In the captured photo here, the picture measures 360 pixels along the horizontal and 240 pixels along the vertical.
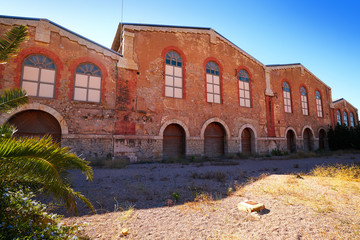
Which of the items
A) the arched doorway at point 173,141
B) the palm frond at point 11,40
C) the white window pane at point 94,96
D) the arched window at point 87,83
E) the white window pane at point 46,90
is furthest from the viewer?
the arched doorway at point 173,141

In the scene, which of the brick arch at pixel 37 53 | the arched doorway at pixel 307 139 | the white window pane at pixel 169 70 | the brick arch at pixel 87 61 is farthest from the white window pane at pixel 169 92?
the arched doorway at pixel 307 139

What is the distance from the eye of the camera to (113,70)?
9891 mm

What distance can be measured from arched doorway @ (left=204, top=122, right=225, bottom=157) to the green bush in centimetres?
1048

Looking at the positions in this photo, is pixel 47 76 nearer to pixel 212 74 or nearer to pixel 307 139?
pixel 212 74

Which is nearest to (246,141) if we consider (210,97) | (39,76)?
(210,97)

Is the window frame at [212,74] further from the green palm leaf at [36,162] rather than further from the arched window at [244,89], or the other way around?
the green palm leaf at [36,162]

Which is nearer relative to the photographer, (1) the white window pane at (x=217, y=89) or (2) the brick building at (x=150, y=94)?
(2) the brick building at (x=150, y=94)

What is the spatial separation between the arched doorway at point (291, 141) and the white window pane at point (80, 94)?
663 inches

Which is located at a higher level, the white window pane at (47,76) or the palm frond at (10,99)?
the white window pane at (47,76)

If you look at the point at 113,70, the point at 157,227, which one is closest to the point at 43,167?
the point at 157,227

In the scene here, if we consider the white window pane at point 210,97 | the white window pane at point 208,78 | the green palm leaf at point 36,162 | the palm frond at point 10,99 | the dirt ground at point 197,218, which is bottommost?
the dirt ground at point 197,218

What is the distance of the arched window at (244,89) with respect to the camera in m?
14.0

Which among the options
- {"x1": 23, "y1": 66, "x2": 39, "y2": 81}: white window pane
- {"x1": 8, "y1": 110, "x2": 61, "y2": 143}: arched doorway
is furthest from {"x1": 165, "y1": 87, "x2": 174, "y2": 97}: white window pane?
{"x1": 23, "y1": 66, "x2": 39, "y2": 81}: white window pane

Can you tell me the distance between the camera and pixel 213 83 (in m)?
12.9
